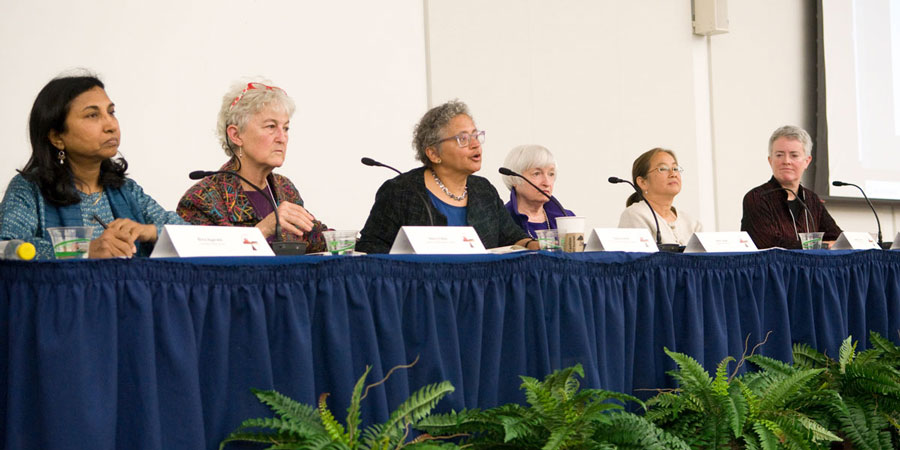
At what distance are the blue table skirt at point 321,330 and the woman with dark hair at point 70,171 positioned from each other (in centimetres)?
68

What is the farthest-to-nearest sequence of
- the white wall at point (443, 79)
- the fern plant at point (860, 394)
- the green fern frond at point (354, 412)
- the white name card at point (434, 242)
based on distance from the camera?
the white wall at point (443, 79) < the fern plant at point (860, 394) < the white name card at point (434, 242) < the green fern frond at point (354, 412)

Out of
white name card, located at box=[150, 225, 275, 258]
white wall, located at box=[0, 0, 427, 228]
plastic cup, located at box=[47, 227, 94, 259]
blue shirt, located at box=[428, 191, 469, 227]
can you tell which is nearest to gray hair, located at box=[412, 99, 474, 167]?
blue shirt, located at box=[428, 191, 469, 227]

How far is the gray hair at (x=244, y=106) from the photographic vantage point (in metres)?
2.77

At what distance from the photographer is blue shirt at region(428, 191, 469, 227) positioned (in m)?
2.95

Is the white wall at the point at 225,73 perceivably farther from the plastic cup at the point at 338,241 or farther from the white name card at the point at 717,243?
the white name card at the point at 717,243

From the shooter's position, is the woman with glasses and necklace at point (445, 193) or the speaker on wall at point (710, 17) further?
the speaker on wall at point (710, 17)

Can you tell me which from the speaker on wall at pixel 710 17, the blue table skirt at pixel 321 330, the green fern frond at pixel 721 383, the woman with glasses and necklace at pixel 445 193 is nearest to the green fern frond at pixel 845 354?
the blue table skirt at pixel 321 330

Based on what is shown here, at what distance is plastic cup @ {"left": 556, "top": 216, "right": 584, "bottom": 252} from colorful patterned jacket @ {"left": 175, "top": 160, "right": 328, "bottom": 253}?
71cm

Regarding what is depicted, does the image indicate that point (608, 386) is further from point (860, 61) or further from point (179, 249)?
point (860, 61)

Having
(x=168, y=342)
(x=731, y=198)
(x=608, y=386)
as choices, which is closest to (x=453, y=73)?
(x=731, y=198)

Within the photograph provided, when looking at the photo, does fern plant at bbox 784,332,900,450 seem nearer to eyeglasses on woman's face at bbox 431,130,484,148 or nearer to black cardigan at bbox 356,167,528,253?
black cardigan at bbox 356,167,528,253

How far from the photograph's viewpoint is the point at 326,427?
144cm

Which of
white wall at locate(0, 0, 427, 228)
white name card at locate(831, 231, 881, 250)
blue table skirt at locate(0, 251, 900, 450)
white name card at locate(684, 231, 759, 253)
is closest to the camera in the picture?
blue table skirt at locate(0, 251, 900, 450)

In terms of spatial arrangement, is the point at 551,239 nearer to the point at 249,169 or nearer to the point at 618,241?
the point at 618,241
